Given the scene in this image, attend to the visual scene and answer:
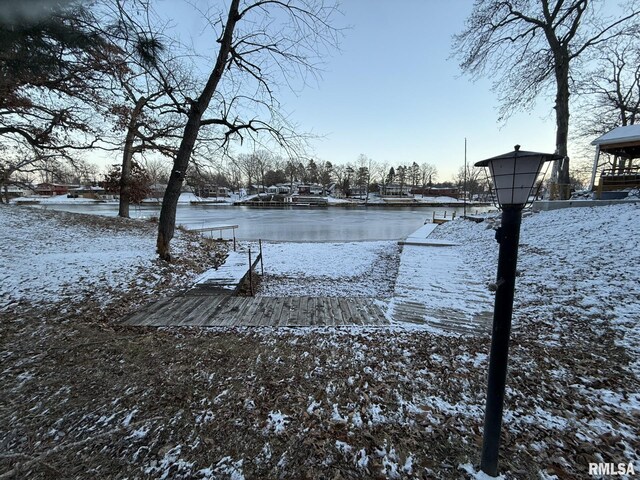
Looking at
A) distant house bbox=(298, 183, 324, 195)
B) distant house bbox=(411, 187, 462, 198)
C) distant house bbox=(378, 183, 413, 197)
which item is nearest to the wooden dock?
distant house bbox=(298, 183, 324, 195)

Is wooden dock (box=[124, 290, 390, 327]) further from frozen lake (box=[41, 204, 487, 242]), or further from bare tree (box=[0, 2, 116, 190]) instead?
frozen lake (box=[41, 204, 487, 242])

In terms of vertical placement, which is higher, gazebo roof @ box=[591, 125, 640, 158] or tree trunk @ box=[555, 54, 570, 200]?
tree trunk @ box=[555, 54, 570, 200]

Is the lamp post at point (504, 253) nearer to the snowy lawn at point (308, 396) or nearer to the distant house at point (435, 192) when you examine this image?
the snowy lawn at point (308, 396)

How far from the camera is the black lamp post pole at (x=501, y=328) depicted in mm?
1500

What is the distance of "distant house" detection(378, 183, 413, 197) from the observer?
73225 mm

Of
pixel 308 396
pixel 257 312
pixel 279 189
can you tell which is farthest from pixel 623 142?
pixel 279 189

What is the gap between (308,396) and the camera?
7.65 feet

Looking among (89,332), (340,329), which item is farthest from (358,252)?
(89,332)

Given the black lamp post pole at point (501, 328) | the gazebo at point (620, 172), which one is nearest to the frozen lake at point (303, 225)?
the gazebo at point (620, 172)

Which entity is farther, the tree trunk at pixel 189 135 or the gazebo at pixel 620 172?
the gazebo at pixel 620 172

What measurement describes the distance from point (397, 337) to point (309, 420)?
165cm

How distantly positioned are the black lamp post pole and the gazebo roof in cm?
1448

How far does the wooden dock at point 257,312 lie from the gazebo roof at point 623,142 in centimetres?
1347

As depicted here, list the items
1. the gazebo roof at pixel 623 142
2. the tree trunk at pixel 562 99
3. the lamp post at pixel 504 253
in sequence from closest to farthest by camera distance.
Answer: the lamp post at pixel 504 253, the gazebo roof at pixel 623 142, the tree trunk at pixel 562 99
